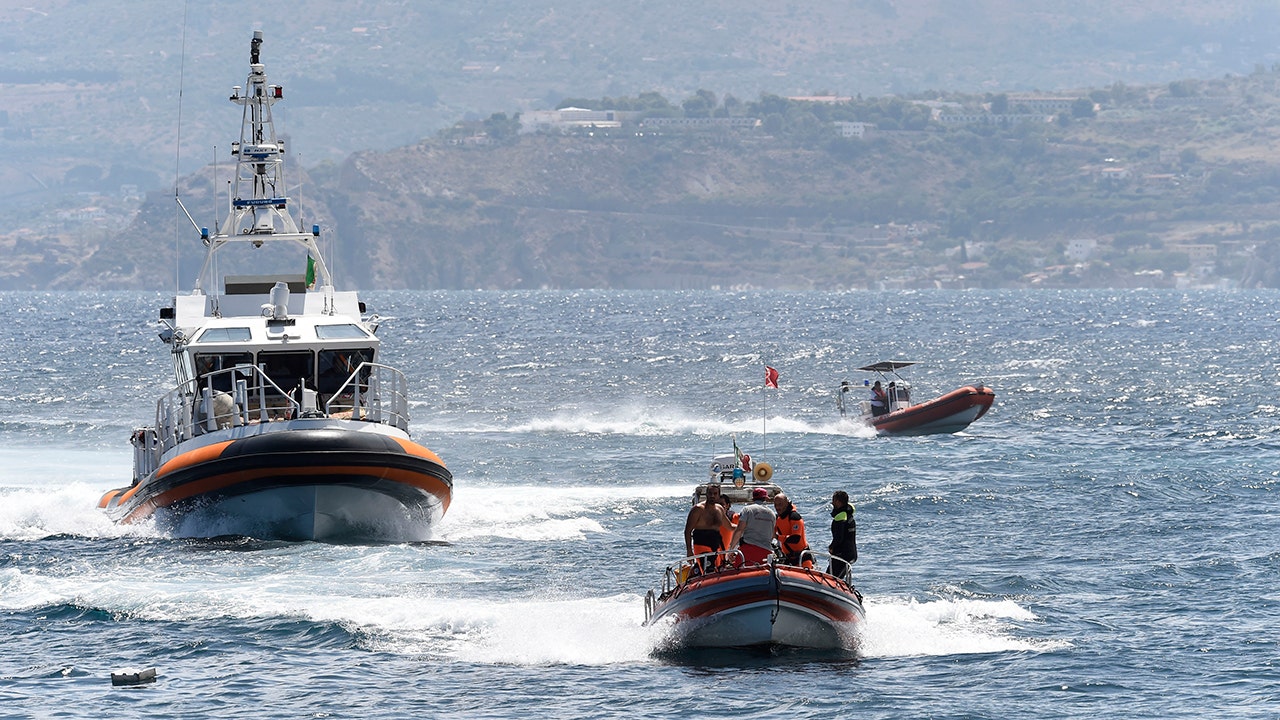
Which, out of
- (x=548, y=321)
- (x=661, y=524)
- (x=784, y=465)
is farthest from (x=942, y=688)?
(x=548, y=321)

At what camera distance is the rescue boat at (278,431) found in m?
29.0

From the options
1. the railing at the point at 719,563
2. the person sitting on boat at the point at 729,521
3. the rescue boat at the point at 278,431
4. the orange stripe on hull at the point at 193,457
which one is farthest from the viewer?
the orange stripe on hull at the point at 193,457

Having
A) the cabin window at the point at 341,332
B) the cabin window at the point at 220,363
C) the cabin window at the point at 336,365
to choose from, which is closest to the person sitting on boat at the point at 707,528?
the cabin window at the point at 341,332

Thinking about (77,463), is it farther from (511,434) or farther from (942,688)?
(942,688)

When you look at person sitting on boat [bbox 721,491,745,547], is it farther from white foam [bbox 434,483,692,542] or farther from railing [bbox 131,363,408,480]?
Result: white foam [bbox 434,483,692,542]

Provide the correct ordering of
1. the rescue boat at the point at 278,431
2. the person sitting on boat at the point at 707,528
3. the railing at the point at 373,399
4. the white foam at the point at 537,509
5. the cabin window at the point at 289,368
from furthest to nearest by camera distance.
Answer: the white foam at the point at 537,509 < the cabin window at the point at 289,368 < the railing at the point at 373,399 < the rescue boat at the point at 278,431 < the person sitting on boat at the point at 707,528

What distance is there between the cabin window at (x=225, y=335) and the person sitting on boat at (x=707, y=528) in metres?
10.7

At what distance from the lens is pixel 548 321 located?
149750 millimetres

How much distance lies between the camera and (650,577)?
28.8 m

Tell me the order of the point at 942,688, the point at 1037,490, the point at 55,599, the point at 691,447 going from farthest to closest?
1. the point at 691,447
2. the point at 1037,490
3. the point at 55,599
4. the point at 942,688

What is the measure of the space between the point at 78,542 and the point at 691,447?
69.8 ft

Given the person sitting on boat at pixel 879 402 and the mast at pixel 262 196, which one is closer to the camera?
the mast at pixel 262 196

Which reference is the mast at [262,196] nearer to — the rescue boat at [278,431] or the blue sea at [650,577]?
the rescue boat at [278,431]

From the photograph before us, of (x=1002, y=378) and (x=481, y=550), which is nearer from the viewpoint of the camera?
(x=481, y=550)
